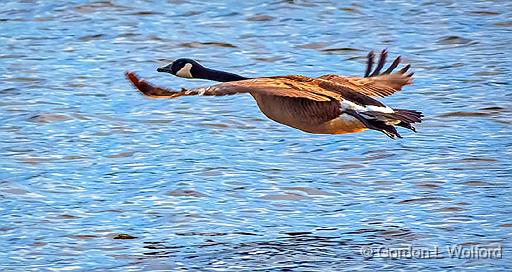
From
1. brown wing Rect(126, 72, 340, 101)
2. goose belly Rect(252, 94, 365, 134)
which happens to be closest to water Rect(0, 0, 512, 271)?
goose belly Rect(252, 94, 365, 134)

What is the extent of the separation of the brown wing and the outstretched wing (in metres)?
0.49

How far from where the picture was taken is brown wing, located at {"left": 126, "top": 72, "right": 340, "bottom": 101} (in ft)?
25.0

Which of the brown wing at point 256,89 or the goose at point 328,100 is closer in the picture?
the brown wing at point 256,89

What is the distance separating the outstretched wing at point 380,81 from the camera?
Result: 30.1 feet

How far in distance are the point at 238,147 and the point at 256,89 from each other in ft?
8.50

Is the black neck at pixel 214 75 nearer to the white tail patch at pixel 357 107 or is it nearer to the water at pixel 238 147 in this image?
the water at pixel 238 147

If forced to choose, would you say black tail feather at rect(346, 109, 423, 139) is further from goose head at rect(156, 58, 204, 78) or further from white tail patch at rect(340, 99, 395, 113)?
goose head at rect(156, 58, 204, 78)

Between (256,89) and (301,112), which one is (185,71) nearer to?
(301,112)

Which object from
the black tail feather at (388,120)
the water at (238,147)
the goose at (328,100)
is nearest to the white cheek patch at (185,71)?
the goose at (328,100)

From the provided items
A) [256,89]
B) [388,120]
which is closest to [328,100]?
[388,120]

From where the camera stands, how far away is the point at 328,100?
27.8 feet

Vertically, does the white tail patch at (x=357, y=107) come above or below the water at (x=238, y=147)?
above

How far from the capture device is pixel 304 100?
28.7 feet

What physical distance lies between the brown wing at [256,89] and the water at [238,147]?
86 cm
